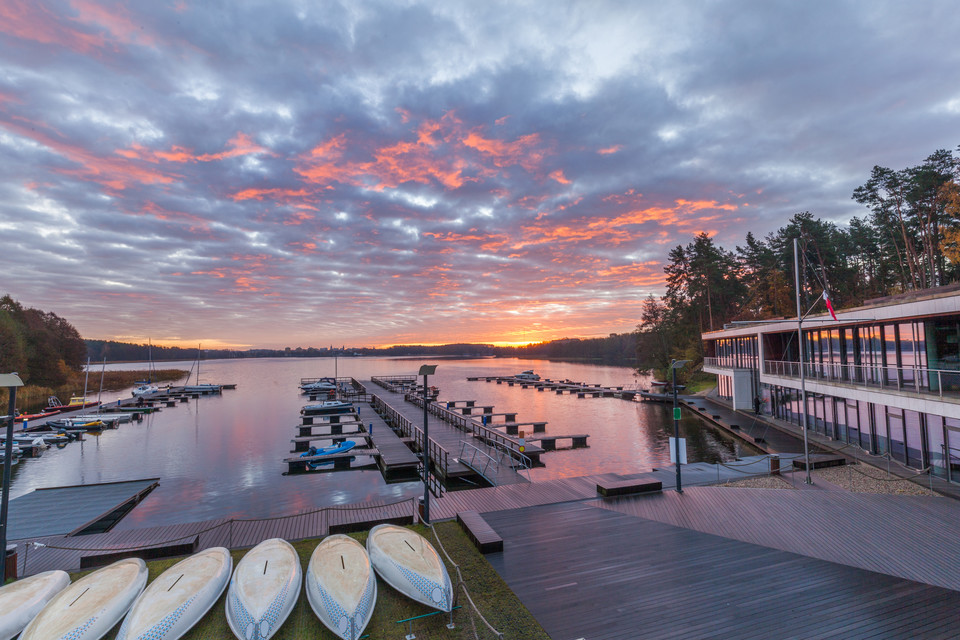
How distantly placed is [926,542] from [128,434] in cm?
5024

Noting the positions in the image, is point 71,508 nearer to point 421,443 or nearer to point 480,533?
point 421,443

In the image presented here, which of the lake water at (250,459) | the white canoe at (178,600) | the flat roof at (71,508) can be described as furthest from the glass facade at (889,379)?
the flat roof at (71,508)

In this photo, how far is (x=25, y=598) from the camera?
6977mm

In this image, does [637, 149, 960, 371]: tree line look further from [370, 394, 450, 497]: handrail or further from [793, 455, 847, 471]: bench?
[370, 394, 450, 497]: handrail

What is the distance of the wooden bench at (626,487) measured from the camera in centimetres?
1223

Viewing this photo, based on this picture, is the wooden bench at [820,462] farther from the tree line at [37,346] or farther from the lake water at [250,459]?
the tree line at [37,346]

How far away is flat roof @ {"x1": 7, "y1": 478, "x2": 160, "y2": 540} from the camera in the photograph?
14.7 meters

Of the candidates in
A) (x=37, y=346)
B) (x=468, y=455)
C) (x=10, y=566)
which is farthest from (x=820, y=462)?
(x=37, y=346)

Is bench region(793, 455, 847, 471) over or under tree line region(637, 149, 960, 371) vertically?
under

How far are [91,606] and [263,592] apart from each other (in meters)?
2.60

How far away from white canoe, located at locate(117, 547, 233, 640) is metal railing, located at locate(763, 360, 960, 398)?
19.1 metres

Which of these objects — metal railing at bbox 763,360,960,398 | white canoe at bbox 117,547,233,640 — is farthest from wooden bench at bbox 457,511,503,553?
metal railing at bbox 763,360,960,398

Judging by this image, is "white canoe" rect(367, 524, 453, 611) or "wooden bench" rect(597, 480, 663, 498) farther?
"wooden bench" rect(597, 480, 663, 498)

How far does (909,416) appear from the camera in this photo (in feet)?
52.5
